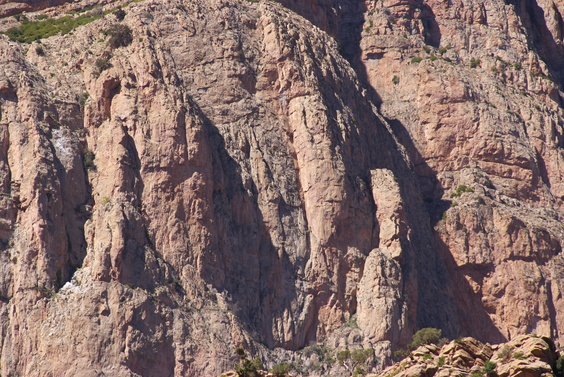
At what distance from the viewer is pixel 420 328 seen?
98.4m

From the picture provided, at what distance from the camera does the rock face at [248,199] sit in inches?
3529

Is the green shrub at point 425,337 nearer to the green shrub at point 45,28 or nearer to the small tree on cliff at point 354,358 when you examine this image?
the small tree on cliff at point 354,358

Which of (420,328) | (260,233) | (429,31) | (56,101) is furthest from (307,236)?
(429,31)

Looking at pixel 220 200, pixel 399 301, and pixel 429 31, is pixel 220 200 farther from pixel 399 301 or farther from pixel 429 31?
pixel 429 31

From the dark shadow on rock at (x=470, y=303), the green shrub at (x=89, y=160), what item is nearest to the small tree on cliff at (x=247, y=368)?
the green shrub at (x=89, y=160)

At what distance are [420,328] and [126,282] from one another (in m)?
20.0

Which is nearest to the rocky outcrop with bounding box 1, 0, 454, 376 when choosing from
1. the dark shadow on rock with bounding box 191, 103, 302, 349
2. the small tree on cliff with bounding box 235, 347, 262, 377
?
the dark shadow on rock with bounding box 191, 103, 302, 349

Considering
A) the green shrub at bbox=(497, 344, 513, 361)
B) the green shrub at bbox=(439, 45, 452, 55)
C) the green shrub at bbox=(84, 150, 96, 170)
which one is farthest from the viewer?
the green shrub at bbox=(439, 45, 452, 55)

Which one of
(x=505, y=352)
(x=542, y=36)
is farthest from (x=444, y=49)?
(x=505, y=352)

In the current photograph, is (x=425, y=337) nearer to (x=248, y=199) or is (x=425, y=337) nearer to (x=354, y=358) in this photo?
(x=354, y=358)

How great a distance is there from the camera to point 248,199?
97.2 metres

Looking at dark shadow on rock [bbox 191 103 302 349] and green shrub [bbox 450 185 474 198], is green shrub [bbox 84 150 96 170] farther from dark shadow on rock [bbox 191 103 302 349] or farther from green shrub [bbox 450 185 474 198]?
green shrub [bbox 450 185 474 198]

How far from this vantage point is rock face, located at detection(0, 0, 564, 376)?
294 feet

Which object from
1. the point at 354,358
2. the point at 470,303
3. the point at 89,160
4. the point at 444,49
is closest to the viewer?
the point at 354,358
